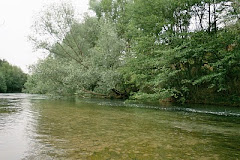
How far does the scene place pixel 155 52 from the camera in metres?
19.3

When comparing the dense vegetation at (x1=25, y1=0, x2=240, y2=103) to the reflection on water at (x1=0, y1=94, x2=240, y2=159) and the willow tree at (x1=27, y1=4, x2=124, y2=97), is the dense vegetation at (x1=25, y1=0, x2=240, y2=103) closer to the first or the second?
the willow tree at (x1=27, y1=4, x2=124, y2=97)

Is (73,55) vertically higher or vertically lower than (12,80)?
higher

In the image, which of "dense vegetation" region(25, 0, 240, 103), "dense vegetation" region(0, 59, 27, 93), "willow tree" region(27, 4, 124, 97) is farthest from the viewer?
"dense vegetation" region(0, 59, 27, 93)

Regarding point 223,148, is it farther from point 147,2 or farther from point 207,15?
point 147,2

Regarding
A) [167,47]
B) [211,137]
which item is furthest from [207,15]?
[211,137]

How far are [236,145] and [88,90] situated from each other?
73.2 ft

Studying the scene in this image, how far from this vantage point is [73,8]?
96.4 ft

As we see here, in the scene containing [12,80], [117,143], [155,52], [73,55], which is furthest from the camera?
[12,80]

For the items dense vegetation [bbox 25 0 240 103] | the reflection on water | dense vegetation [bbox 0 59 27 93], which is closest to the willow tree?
dense vegetation [bbox 25 0 240 103]

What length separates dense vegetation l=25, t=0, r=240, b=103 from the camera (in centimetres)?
1725

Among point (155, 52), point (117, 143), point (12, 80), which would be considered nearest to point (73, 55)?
point (155, 52)

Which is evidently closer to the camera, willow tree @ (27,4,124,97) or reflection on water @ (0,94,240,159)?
reflection on water @ (0,94,240,159)

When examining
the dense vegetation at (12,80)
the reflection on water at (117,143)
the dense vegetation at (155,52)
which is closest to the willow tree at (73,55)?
the dense vegetation at (155,52)

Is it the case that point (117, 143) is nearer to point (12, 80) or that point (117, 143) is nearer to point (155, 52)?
point (155, 52)
